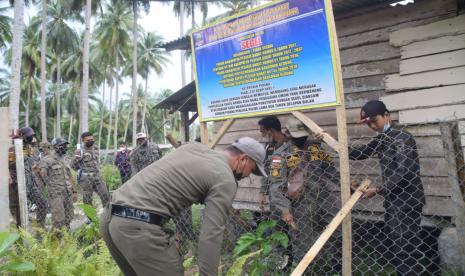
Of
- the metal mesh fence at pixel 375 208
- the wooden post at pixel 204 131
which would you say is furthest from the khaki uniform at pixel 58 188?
the wooden post at pixel 204 131

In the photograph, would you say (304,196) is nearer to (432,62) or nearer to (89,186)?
(432,62)

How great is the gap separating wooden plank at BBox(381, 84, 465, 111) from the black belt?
135 inches

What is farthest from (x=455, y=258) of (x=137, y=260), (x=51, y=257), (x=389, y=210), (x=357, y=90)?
(x=51, y=257)

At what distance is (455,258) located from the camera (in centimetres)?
365

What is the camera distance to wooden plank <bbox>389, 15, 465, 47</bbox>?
4243 millimetres

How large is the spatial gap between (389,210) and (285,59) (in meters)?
1.58

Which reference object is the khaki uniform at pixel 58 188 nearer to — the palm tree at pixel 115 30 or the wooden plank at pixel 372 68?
the wooden plank at pixel 372 68

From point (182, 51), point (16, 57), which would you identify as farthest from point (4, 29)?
point (16, 57)

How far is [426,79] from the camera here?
4.45 m

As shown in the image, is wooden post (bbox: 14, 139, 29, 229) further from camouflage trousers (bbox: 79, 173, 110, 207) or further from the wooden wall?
the wooden wall

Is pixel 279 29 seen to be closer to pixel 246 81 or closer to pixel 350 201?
pixel 246 81

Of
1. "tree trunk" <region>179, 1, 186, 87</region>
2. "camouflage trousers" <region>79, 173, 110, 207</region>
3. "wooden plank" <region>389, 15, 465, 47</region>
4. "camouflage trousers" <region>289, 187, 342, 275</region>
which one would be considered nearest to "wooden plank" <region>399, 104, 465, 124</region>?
"wooden plank" <region>389, 15, 465, 47</region>

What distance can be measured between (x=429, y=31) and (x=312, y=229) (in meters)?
2.59

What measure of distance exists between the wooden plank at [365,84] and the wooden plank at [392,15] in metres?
0.62
